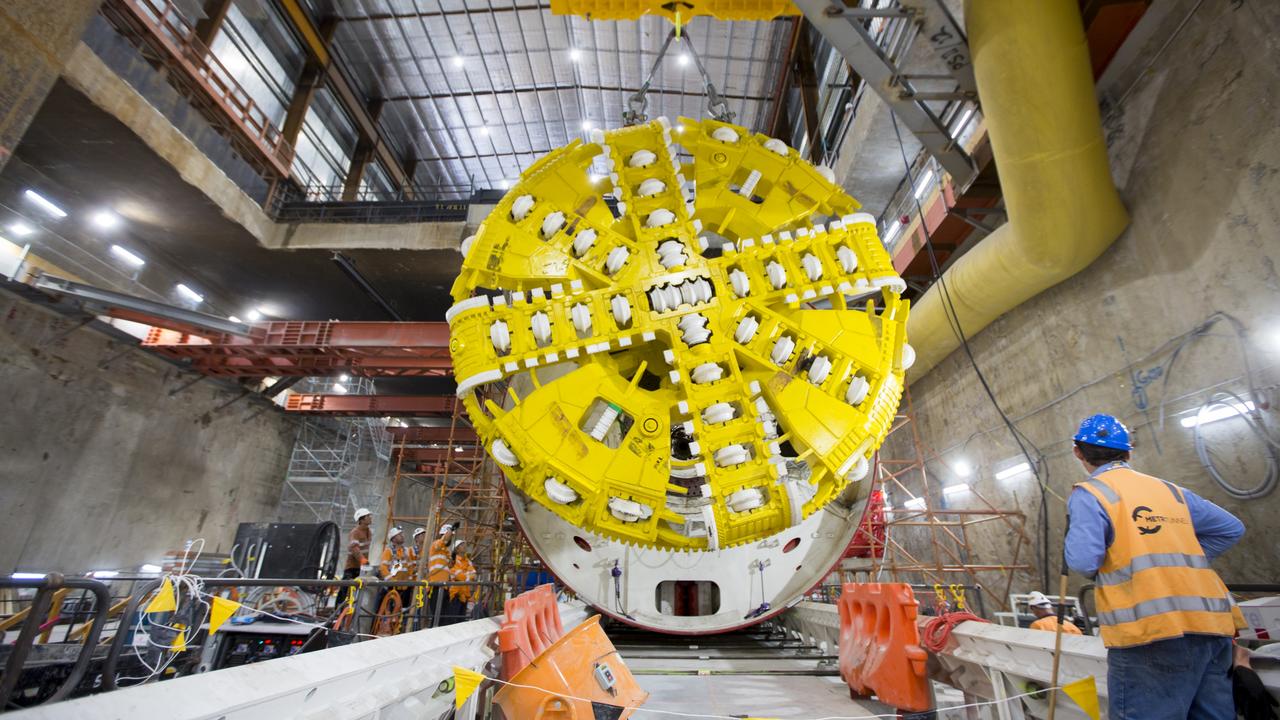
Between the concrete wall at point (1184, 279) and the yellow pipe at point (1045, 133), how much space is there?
0.48 meters

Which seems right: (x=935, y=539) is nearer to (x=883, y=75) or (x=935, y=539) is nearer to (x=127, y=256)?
(x=883, y=75)

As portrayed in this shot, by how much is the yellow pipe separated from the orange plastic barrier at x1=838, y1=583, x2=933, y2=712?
4.16 meters

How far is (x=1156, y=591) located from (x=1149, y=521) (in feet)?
0.83

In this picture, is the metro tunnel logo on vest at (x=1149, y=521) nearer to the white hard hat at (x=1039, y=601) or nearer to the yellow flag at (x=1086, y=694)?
the yellow flag at (x=1086, y=694)

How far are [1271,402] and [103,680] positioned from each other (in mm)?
7180

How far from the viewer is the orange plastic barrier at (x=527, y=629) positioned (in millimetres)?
2965

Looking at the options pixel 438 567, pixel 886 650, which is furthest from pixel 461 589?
pixel 886 650

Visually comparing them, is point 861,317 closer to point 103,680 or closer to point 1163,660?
point 1163,660

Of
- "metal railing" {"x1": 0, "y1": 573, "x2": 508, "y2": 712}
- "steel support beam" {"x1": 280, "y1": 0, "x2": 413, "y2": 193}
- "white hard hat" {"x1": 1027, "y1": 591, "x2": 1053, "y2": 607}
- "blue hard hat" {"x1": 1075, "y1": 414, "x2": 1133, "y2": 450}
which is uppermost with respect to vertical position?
"steel support beam" {"x1": 280, "y1": 0, "x2": 413, "y2": 193}

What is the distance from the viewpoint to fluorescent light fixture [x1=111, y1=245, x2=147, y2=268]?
35.4 feet

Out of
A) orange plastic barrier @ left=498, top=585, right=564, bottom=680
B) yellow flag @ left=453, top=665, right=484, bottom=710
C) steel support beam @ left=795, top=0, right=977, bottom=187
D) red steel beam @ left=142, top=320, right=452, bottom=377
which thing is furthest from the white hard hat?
red steel beam @ left=142, top=320, right=452, bottom=377

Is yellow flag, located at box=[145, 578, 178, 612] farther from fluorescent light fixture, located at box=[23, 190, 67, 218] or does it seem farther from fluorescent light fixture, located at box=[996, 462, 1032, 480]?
fluorescent light fixture, located at box=[23, 190, 67, 218]

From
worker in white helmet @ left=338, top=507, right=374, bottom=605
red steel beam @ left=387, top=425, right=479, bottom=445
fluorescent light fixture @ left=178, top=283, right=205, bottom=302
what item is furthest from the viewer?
red steel beam @ left=387, top=425, right=479, bottom=445

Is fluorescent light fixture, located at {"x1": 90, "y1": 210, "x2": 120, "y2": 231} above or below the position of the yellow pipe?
above
